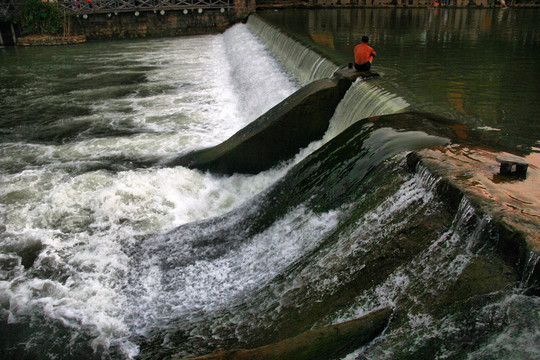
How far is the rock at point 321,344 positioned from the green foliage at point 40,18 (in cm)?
2563

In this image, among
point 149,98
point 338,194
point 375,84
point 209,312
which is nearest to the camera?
point 209,312

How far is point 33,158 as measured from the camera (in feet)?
28.0

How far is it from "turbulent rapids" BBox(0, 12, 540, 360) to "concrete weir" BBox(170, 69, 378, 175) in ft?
0.43

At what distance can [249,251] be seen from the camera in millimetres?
5141

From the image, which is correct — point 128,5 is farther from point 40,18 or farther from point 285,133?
point 285,133

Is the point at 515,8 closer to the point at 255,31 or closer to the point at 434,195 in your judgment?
the point at 255,31

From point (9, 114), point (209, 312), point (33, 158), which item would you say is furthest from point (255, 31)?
point (209, 312)

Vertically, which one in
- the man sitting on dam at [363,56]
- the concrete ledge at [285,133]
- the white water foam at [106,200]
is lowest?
the white water foam at [106,200]

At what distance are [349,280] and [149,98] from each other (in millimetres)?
9915

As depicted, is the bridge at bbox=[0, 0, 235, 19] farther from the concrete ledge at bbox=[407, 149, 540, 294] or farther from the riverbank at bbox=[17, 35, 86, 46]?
the concrete ledge at bbox=[407, 149, 540, 294]

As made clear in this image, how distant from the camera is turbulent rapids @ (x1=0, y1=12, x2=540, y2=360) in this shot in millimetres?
3004

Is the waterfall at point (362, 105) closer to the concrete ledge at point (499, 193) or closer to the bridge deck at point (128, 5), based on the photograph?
the concrete ledge at point (499, 193)

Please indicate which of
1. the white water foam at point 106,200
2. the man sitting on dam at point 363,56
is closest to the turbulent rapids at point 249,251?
the white water foam at point 106,200

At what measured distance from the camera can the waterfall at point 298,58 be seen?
9.61 metres
